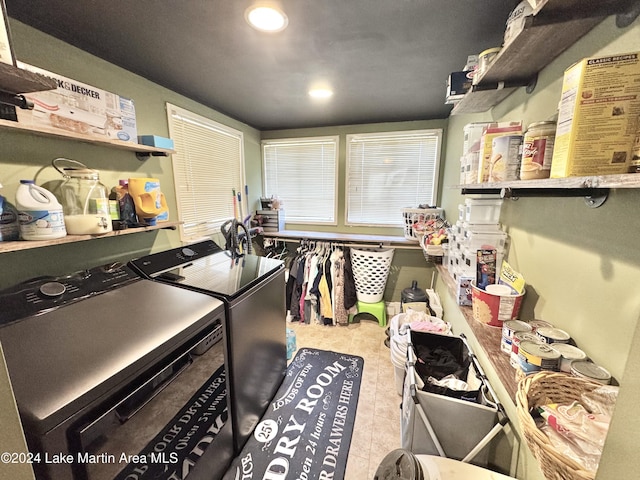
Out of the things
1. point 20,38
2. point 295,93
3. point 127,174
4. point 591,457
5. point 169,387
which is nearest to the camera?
point 591,457

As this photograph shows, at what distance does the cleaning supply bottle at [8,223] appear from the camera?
1.01 metres

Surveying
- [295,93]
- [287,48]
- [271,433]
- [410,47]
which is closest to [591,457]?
[271,433]

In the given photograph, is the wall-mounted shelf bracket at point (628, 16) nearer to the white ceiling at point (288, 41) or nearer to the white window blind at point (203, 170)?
the white ceiling at point (288, 41)

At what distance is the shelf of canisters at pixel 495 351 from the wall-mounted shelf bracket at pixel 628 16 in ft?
3.63

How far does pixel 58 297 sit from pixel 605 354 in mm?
1948

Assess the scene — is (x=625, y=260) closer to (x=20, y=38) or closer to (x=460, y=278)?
(x=460, y=278)

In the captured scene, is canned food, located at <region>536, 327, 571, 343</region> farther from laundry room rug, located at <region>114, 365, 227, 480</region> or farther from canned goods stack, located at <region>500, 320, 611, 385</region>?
laundry room rug, located at <region>114, 365, 227, 480</region>

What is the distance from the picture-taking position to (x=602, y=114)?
57cm

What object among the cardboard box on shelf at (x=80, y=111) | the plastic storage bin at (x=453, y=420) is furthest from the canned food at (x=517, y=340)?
the cardboard box on shelf at (x=80, y=111)

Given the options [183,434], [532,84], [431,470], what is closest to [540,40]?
[532,84]

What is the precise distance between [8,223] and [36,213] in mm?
100

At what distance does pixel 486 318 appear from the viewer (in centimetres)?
119

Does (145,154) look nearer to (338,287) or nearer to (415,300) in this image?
(338,287)

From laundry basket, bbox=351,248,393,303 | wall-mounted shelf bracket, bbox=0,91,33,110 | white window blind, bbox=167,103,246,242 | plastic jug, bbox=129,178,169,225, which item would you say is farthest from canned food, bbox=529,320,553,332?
white window blind, bbox=167,103,246,242
